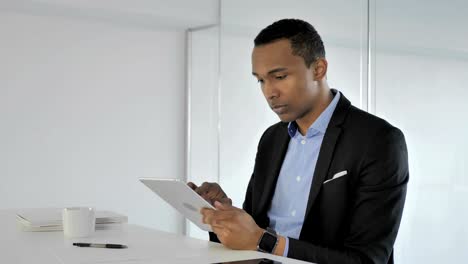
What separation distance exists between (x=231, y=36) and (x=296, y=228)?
2.87 meters

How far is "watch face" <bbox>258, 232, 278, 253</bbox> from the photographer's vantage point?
1.84 m

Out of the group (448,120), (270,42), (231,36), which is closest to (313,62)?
(270,42)

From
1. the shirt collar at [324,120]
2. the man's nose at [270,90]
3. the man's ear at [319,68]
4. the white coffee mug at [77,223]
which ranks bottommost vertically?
the white coffee mug at [77,223]

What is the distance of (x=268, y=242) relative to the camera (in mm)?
1863

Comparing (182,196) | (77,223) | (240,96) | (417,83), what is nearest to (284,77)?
(182,196)

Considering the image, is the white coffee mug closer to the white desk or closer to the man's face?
the white desk

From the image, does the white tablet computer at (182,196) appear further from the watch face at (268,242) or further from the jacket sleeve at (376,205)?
the jacket sleeve at (376,205)

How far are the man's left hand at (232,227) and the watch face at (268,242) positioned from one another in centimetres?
2

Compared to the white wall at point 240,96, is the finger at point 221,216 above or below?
below

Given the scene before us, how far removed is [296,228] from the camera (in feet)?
7.29

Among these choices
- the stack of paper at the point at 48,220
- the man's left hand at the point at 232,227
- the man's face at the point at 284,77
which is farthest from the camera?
the man's face at the point at 284,77

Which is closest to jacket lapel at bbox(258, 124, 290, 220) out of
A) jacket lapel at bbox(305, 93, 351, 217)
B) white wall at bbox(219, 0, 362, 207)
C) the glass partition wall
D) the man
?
the man

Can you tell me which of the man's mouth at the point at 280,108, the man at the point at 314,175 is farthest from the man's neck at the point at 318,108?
the man's mouth at the point at 280,108

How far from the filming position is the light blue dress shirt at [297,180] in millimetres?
2238
